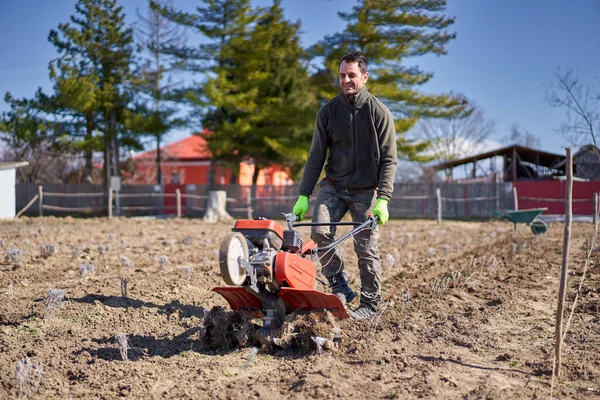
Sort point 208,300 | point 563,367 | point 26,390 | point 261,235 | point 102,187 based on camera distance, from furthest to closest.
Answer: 1. point 102,187
2. point 208,300
3. point 261,235
4. point 563,367
5. point 26,390

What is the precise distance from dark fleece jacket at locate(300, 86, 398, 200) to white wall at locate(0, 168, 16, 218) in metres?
21.9

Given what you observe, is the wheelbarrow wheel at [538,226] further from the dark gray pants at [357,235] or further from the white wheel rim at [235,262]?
the white wheel rim at [235,262]

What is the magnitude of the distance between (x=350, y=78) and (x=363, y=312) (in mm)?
1893

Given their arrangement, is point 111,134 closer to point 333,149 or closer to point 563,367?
point 333,149

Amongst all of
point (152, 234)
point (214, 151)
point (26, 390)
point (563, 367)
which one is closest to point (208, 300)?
point (26, 390)

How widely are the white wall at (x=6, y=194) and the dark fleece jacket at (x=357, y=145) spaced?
2194 centimetres

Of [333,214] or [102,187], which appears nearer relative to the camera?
[333,214]

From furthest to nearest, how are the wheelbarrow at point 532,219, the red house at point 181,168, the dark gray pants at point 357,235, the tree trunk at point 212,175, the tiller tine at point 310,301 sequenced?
1. the red house at point 181,168
2. the tree trunk at point 212,175
3. the wheelbarrow at point 532,219
4. the dark gray pants at point 357,235
5. the tiller tine at point 310,301

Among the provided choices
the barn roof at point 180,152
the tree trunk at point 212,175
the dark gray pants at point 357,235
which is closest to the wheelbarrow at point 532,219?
the dark gray pants at point 357,235

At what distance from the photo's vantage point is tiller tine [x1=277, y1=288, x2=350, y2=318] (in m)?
3.88

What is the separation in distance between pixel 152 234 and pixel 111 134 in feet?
53.8

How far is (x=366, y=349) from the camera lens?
3.91 m

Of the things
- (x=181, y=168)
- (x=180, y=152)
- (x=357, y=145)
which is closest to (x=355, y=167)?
(x=357, y=145)

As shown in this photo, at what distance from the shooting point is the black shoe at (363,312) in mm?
4598
